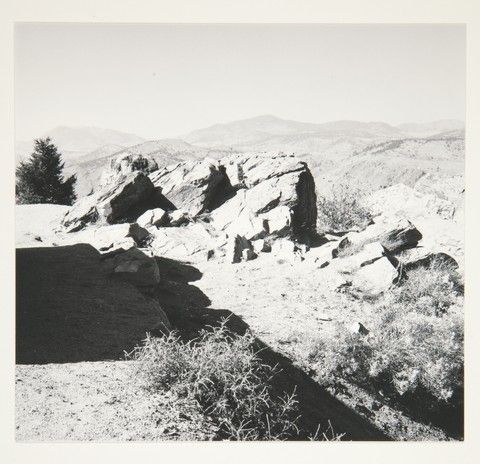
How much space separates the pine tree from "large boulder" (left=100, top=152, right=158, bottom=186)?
117cm

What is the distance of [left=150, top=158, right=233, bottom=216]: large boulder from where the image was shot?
33.2ft

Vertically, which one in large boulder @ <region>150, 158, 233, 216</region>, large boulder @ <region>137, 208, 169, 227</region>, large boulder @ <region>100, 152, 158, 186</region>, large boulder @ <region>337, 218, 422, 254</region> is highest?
large boulder @ <region>100, 152, 158, 186</region>

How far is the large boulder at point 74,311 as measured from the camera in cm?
475

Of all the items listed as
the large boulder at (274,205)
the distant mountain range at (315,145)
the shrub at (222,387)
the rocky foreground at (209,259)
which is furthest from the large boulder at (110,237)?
the shrub at (222,387)

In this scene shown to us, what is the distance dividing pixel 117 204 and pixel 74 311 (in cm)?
439

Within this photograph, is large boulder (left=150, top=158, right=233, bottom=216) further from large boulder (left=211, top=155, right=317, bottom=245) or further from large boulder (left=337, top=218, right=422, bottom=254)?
large boulder (left=337, top=218, right=422, bottom=254)

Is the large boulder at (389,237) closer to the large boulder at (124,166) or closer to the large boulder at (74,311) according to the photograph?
the large boulder at (74,311)

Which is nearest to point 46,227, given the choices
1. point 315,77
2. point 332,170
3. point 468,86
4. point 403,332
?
point 315,77

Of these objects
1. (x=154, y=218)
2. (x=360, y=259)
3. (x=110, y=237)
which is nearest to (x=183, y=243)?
(x=154, y=218)

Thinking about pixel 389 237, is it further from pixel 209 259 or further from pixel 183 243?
pixel 183 243

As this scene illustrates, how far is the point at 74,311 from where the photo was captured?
538cm

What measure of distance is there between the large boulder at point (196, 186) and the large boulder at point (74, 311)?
360 centimetres

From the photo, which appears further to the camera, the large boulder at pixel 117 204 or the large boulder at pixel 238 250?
the large boulder at pixel 117 204

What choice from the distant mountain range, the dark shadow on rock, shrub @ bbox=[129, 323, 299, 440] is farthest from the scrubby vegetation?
the distant mountain range
